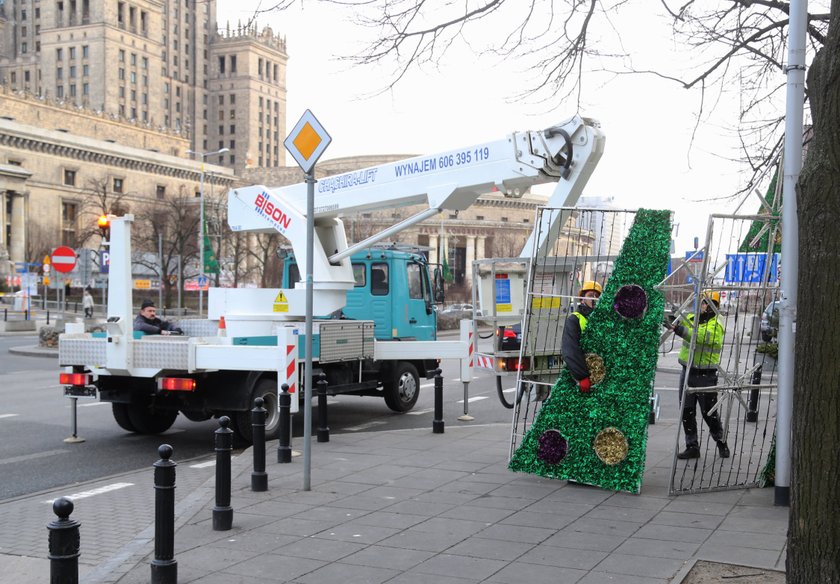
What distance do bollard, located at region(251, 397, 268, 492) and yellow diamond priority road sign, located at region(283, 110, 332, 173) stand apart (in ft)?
7.18

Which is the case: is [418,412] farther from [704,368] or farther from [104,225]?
[704,368]

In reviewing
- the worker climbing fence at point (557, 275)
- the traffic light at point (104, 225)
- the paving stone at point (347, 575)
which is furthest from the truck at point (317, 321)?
the paving stone at point (347, 575)

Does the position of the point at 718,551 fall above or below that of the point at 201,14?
below

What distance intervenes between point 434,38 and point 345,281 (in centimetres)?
477

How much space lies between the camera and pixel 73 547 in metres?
4.29

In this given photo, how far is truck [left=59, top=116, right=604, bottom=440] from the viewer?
422 inches

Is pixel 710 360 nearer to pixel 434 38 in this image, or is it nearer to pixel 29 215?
pixel 434 38

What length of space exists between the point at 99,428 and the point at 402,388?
4642 mm

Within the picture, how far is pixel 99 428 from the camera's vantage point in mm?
13055

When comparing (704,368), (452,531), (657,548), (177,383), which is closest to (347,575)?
(452,531)

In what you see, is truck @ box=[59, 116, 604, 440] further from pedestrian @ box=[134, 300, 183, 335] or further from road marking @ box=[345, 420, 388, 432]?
pedestrian @ box=[134, 300, 183, 335]

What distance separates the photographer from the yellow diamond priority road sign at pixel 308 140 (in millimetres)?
7984

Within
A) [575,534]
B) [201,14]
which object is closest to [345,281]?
[575,534]

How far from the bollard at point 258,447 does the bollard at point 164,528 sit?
237 centimetres
